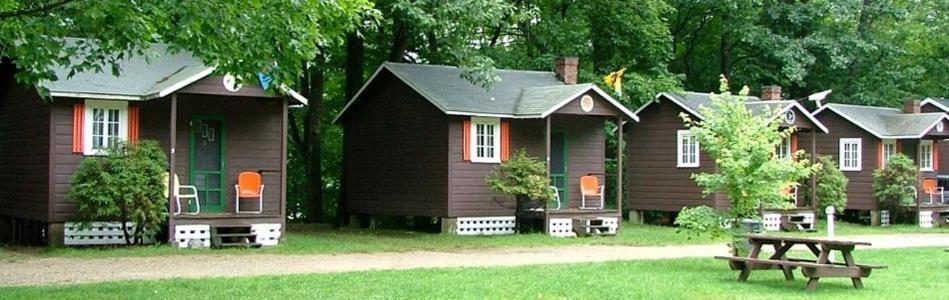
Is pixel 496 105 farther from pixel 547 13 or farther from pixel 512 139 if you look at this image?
pixel 547 13

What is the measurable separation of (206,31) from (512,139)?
13.2 metres

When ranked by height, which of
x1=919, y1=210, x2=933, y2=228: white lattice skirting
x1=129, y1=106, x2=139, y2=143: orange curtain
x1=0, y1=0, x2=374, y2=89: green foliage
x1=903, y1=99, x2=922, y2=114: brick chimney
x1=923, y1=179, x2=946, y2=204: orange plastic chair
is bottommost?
x1=919, y1=210, x2=933, y2=228: white lattice skirting

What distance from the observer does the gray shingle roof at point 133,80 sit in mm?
18578

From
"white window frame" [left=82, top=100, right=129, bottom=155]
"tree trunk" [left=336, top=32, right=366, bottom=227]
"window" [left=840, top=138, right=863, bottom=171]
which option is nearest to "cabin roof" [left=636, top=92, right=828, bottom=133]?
"window" [left=840, top=138, right=863, bottom=171]

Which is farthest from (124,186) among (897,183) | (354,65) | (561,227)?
(897,183)

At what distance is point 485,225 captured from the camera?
23.9 m

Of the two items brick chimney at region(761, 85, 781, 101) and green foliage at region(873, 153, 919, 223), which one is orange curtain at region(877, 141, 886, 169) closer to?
green foliage at region(873, 153, 919, 223)

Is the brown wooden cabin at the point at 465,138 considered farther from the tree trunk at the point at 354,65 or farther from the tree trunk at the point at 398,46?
the tree trunk at the point at 398,46

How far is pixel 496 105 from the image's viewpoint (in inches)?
930

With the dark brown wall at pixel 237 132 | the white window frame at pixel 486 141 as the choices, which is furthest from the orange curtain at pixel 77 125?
the white window frame at pixel 486 141

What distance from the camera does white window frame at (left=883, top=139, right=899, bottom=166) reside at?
102 feet

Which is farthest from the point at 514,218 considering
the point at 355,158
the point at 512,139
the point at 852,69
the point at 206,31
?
the point at 852,69

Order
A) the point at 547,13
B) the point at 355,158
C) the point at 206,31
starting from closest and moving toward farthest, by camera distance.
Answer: the point at 206,31
the point at 355,158
the point at 547,13

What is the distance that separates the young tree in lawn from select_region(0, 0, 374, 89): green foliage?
575cm
